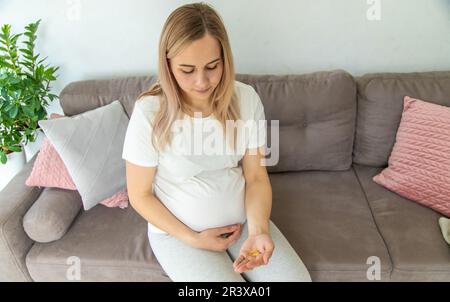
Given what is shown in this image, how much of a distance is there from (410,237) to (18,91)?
1.56m

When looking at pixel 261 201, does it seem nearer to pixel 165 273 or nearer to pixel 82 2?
pixel 165 273

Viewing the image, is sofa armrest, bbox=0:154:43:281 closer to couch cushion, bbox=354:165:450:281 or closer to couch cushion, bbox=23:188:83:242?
couch cushion, bbox=23:188:83:242

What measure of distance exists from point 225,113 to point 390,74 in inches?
33.1

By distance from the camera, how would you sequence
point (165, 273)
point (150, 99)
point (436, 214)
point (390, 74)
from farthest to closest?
point (390, 74) < point (436, 214) < point (165, 273) < point (150, 99)

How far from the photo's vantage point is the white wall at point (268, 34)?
169cm

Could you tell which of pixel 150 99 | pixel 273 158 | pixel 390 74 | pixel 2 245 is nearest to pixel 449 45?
pixel 390 74

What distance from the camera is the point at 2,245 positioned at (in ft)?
4.31

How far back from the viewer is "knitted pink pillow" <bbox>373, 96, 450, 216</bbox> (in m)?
1.43

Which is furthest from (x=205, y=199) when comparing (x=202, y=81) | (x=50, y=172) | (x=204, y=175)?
(x=50, y=172)

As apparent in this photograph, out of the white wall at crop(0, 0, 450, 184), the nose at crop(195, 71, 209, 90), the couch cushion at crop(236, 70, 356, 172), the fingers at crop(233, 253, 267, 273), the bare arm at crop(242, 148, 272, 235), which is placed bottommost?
the fingers at crop(233, 253, 267, 273)

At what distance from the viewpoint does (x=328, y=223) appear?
1.43 metres

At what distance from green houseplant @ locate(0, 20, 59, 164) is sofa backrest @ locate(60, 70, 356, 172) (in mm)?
112

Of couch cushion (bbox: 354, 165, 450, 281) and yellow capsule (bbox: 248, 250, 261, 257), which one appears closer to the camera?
yellow capsule (bbox: 248, 250, 261, 257)

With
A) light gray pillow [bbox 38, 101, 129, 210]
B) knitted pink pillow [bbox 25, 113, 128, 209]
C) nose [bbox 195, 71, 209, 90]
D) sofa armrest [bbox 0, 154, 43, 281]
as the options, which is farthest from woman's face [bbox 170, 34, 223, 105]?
→ sofa armrest [bbox 0, 154, 43, 281]
